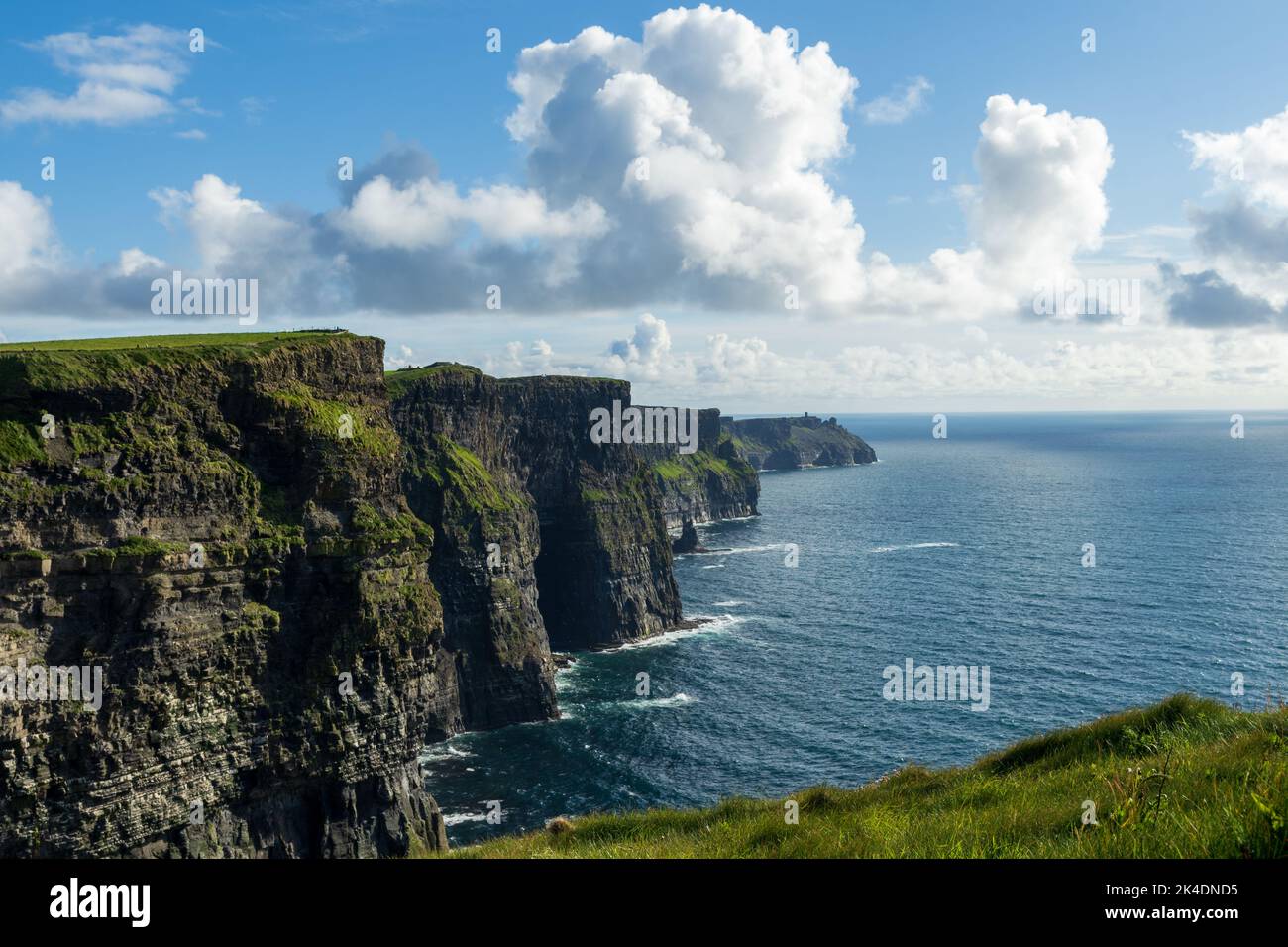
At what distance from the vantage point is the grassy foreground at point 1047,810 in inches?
323

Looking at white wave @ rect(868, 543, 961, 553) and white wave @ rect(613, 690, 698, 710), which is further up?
white wave @ rect(868, 543, 961, 553)

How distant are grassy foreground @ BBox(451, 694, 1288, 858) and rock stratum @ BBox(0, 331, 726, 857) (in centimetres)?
3570

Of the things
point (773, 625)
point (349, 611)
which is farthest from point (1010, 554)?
point (349, 611)

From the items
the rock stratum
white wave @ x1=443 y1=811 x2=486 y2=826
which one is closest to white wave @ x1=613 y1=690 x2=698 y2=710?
white wave @ x1=443 y1=811 x2=486 y2=826

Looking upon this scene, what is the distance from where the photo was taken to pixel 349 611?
181 ft

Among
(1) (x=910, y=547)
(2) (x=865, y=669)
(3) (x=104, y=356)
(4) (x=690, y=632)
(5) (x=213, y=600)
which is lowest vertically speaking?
(4) (x=690, y=632)

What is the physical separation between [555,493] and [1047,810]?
121938 millimetres

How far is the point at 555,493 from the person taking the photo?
133m

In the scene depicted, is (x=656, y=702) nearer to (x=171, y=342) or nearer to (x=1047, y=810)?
(x=171, y=342)

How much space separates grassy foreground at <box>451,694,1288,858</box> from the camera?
8.20 m

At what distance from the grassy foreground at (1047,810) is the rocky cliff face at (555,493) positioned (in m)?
84.3

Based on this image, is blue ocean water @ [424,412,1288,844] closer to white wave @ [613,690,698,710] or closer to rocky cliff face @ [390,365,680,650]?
white wave @ [613,690,698,710]

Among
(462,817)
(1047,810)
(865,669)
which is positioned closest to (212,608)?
(462,817)

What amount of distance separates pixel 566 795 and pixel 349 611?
104 feet
